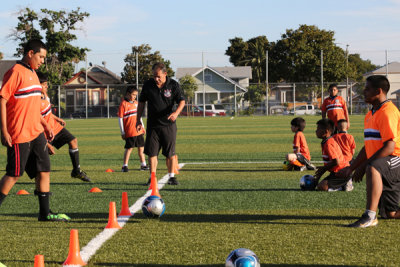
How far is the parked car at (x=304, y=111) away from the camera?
53.2 metres

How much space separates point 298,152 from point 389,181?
5.41m

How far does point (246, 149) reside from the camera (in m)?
17.4

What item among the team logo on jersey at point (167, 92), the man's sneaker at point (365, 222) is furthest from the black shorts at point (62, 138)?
the man's sneaker at point (365, 222)

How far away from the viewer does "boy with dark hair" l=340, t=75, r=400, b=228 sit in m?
5.77

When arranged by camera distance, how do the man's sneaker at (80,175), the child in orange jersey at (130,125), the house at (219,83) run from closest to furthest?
the man's sneaker at (80,175), the child in orange jersey at (130,125), the house at (219,83)

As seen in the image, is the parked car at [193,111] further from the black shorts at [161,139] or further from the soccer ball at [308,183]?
the soccer ball at [308,183]

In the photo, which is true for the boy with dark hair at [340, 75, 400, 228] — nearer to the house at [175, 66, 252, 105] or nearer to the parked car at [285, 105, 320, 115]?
the parked car at [285, 105, 320, 115]

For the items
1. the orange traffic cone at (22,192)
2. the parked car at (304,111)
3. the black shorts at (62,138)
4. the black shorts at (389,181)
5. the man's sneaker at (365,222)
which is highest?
the parked car at (304,111)

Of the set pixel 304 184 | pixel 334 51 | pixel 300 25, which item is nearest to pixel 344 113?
pixel 304 184

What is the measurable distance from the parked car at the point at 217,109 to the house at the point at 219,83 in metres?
0.94

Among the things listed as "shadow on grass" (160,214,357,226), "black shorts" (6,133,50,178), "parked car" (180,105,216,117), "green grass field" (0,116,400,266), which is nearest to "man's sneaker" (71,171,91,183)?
"green grass field" (0,116,400,266)

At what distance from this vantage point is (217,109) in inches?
2240

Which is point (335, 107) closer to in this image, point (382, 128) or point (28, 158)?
point (382, 128)

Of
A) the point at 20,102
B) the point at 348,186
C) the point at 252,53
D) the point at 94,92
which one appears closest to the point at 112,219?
the point at 20,102
